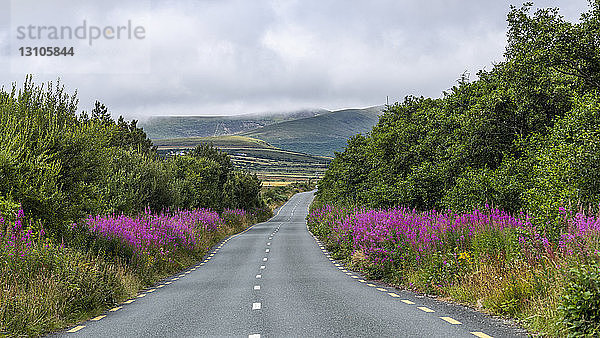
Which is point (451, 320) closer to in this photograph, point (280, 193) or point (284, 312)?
point (284, 312)

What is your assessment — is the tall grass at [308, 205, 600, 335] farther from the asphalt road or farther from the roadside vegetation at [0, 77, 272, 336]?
the roadside vegetation at [0, 77, 272, 336]

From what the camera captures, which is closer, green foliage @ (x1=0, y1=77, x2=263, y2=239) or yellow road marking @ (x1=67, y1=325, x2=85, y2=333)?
yellow road marking @ (x1=67, y1=325, x2=85, y2=333)

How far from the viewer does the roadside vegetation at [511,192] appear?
329 inches

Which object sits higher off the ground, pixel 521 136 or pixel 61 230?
pixel 521 136

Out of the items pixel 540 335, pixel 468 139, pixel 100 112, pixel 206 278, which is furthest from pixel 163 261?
pixel 100 112

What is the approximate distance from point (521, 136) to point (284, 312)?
12153 millimetres

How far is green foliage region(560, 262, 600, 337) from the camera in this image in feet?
21.1

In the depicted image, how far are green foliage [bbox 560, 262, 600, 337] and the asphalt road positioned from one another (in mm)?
1141

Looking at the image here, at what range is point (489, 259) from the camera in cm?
1115

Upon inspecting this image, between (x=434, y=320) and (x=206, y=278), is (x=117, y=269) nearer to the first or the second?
(x=206, y=278)

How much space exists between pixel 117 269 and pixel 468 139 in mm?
13188

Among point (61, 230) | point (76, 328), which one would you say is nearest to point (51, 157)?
point (61, 230)

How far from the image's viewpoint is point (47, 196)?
42.6ft

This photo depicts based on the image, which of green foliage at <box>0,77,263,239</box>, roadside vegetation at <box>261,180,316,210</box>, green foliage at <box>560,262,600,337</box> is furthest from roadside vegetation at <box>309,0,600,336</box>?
roadside vegetation at <box>261,180,316,210</box>
